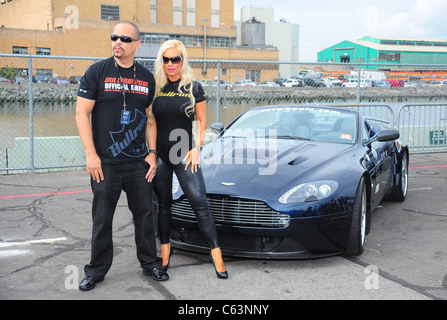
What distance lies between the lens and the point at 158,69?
3992mm

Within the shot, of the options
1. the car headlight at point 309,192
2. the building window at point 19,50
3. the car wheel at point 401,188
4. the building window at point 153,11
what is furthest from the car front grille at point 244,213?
the building window at point 153,11

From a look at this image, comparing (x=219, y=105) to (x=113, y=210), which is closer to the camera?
(x=113, y=210)

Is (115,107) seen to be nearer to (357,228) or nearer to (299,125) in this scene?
(357,228)

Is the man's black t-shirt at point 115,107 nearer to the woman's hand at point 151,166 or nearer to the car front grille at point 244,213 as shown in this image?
the woman's hand at point 151,166

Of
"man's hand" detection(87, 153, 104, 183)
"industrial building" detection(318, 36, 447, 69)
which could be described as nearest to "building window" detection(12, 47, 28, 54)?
"industrial building" detection(318, 36, 447, 69)

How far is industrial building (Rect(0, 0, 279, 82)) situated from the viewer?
220 feet

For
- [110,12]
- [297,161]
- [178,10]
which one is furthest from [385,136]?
[178,10]

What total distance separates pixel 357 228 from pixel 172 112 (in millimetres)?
1918

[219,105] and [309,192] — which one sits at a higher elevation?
[219,105]

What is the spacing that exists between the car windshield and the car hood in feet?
0.71

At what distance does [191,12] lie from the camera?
279 feet

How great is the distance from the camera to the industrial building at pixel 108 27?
66938 millimetres

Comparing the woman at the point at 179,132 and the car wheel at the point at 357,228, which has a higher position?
the woman at the point at 179,132
